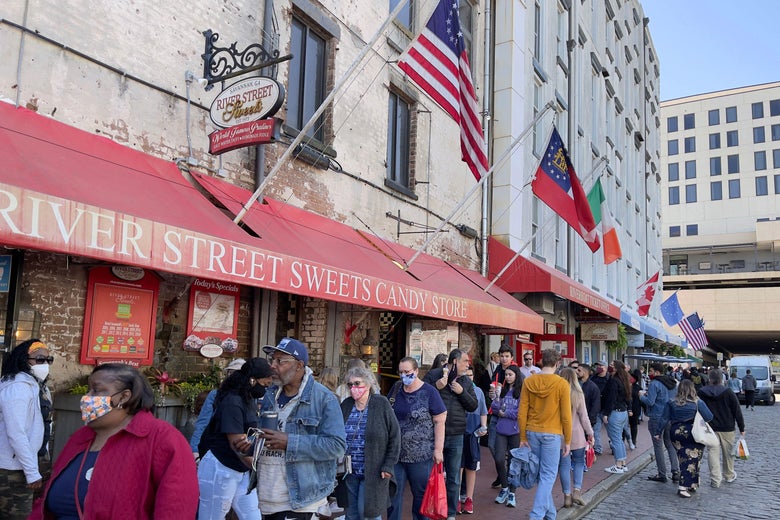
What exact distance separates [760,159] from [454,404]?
2968 inches

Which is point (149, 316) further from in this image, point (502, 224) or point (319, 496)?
point (502, 224)

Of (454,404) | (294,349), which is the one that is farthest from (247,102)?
(454,404)

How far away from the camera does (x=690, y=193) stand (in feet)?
246

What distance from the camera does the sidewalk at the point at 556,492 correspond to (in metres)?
7.93

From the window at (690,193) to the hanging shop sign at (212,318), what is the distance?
247 feet

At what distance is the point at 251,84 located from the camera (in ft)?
24.0

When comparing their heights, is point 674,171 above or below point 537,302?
above

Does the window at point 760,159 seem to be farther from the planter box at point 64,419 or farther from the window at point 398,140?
the planter box at point 64,419

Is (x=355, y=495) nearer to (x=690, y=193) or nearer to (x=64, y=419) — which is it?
(x=64, y=419)

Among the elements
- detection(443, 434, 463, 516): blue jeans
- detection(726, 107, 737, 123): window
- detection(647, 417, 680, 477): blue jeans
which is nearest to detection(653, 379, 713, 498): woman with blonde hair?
detection(647, 417, 680, 477): blue jeans

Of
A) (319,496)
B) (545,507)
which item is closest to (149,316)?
(319,496)

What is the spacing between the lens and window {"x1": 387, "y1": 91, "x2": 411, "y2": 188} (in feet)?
42.1

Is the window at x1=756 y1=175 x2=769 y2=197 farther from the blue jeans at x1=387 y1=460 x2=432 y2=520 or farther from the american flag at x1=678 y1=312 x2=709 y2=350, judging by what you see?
the blue jeans at x1=387 y1=460 x2=432 y2=520

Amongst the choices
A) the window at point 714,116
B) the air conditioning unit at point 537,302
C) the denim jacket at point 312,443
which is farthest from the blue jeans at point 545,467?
the window at point 714,116
